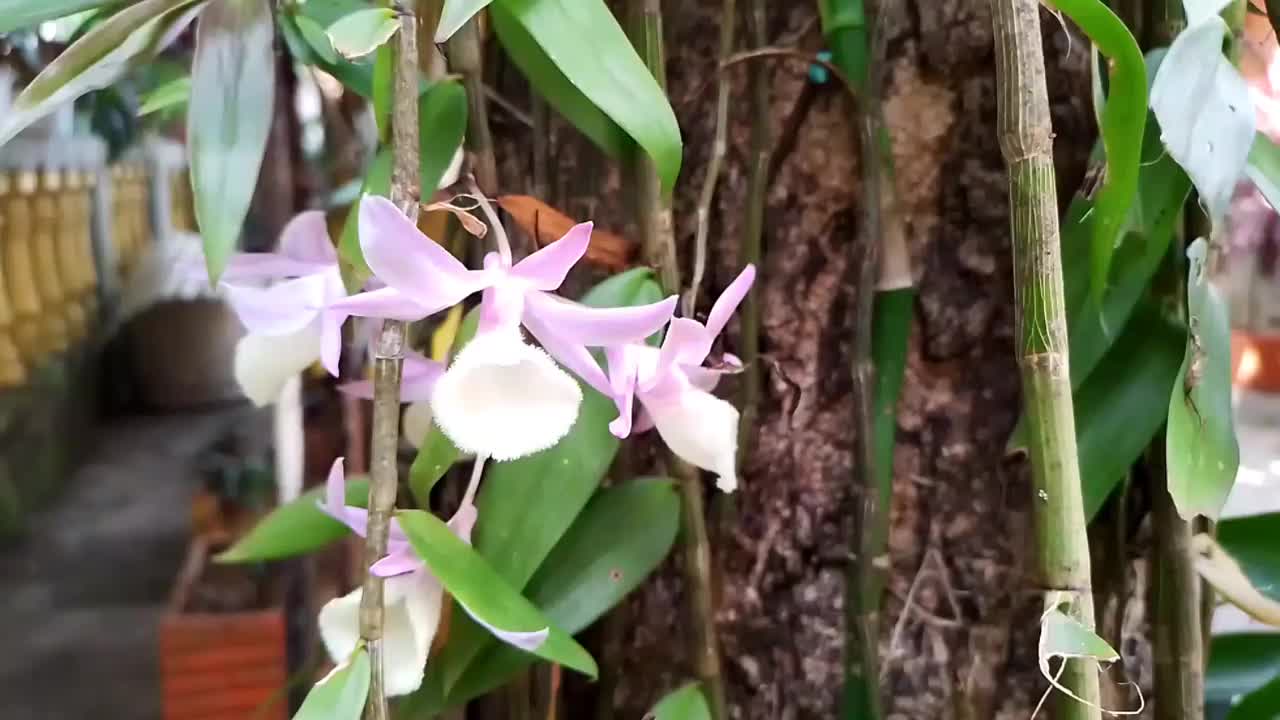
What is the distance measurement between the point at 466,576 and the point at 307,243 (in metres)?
0.14

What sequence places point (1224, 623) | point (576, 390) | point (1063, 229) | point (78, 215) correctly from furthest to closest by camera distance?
point (78, 215) < point (1224, 623) < point (1063, 229) < point (576, 390)

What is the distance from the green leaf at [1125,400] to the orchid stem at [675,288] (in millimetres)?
137

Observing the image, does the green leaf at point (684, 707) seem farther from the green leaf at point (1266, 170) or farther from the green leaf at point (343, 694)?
the green leaf at point (1266, 170)

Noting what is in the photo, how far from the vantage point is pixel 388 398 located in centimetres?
25

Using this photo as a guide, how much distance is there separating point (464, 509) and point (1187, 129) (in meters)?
0.23

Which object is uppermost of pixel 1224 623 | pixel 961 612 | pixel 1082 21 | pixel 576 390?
pixel 1082 21

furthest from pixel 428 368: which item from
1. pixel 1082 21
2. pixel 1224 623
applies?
pixel 1224 623

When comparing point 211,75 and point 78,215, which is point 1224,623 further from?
point 78,215

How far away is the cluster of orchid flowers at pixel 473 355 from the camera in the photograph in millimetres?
243

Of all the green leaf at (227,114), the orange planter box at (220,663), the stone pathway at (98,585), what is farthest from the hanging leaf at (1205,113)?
the stone pathway at (98,585)

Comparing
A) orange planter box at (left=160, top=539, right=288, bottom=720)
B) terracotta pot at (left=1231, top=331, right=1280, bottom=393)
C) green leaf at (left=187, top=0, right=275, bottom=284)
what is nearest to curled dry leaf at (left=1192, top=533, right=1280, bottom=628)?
green leaf at (left=187, top=0, right=275, bottom=284)

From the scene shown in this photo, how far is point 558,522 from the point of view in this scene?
32 cm

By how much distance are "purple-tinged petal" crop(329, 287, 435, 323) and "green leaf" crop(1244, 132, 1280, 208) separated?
246 mm

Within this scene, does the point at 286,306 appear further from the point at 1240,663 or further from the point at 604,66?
the point at 1240,663
